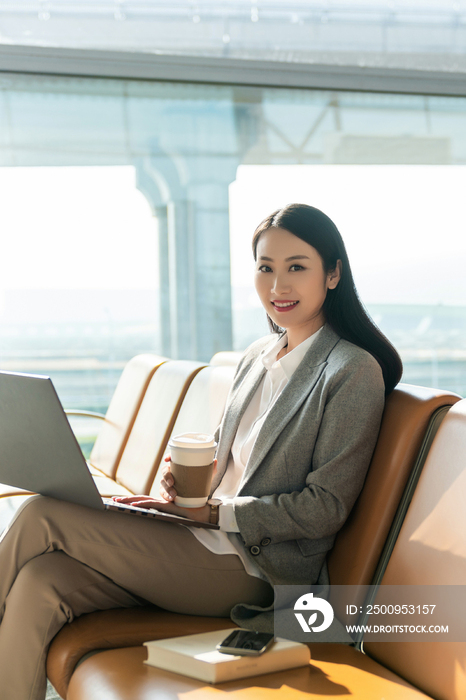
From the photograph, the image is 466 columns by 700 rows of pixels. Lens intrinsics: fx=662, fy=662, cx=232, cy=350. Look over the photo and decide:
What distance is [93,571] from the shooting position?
55.2 inches

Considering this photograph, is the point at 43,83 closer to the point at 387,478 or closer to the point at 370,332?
the point at 370,332

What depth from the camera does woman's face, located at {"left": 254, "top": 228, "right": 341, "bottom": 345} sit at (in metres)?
1.63

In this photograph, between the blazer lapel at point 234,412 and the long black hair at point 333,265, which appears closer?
the long black hair at point 333,265

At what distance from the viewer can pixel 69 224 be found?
13.0 ft

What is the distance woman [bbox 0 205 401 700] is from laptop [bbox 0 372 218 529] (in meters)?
0.05

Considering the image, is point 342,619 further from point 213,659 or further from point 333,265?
point 333,265

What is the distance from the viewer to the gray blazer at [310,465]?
1.37 metres

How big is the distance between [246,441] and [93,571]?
47 centimetres

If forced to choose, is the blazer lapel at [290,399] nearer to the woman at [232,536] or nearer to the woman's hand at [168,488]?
the woman at [232,536]

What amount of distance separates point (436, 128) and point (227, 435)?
3.46 metres

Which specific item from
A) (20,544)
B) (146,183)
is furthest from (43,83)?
(20,544)

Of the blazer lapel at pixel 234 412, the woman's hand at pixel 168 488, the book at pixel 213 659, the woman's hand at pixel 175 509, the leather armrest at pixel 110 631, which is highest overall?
the blazer lapel at pixel 234 412

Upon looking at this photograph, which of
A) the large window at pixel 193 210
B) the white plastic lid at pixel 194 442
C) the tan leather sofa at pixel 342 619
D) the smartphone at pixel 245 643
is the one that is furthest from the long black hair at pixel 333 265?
the large window at pixel 193 210

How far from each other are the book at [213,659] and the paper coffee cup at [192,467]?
31 centimetres
